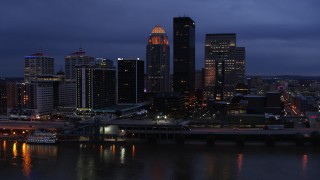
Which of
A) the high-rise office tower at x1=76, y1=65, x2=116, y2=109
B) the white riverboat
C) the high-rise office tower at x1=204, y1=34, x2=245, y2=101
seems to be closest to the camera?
the white riverboat

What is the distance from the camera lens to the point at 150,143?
21.8m

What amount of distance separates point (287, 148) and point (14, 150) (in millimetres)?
12213

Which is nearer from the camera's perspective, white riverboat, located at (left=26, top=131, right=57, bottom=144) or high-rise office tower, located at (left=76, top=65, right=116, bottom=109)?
white riverboat, located at (left=26, top=131, right=57, bottom=144)

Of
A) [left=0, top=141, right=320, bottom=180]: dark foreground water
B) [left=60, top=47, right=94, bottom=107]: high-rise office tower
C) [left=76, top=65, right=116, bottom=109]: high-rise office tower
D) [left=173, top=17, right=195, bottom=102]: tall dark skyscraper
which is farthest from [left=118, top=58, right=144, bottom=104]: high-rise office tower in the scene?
[left=0, top=141, right=320, bottom=180]: dark foreground water

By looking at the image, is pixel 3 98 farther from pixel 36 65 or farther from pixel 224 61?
pixel 224 61

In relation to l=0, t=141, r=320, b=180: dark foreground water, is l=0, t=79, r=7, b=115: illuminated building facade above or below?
above

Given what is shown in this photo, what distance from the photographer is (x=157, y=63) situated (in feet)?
186

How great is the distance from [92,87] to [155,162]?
20426 millimetres

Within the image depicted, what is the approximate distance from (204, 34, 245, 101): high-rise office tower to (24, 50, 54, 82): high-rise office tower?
22830 millimetres

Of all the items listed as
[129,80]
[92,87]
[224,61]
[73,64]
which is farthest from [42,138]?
[224,61]

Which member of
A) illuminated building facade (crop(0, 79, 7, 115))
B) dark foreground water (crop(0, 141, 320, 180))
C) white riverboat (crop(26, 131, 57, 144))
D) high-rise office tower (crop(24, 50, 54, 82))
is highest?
high-rise office tower (crop(24, 50, 54, 82))

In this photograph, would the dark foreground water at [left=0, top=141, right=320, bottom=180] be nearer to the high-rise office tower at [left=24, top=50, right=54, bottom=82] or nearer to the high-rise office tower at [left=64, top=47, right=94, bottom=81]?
the high-rise office tower at [left=24, top=50, right=54, bottom=82]

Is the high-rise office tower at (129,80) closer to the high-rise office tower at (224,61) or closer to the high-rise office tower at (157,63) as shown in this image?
the high-rise office tower at (157,63)

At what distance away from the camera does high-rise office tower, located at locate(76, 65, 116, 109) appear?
3559cm
